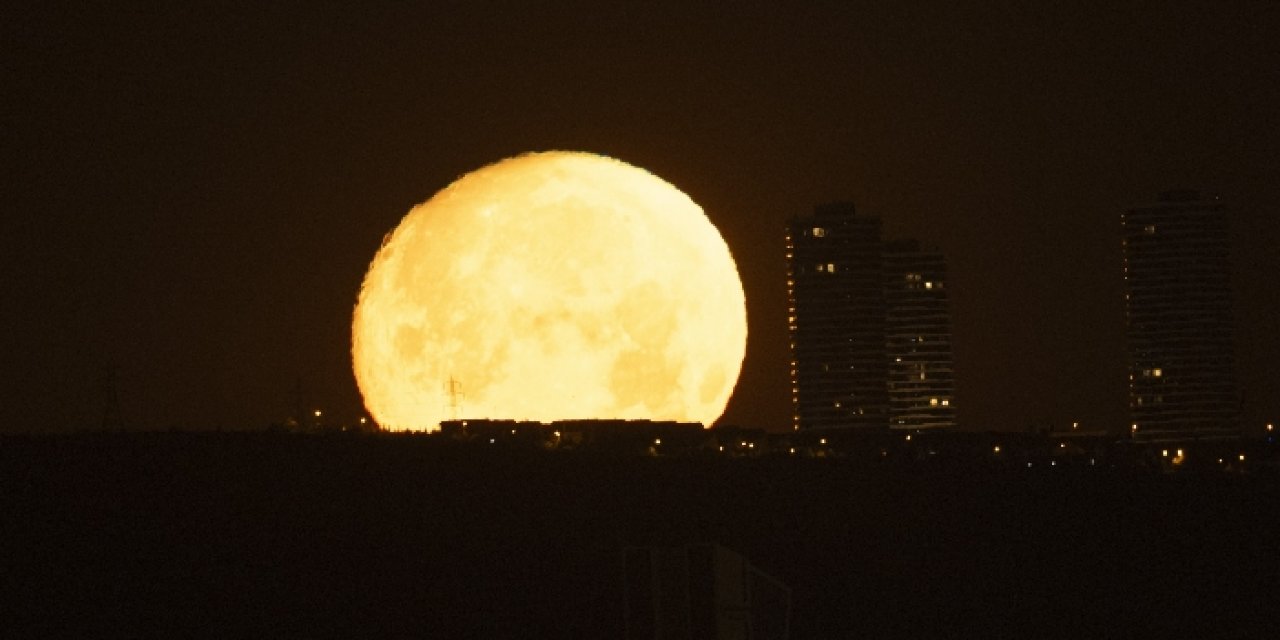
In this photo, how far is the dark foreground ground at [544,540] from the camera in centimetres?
4581

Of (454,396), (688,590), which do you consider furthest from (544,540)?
(688,590)

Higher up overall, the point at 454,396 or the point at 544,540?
the point at 454,396

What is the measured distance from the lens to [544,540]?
5106 cm

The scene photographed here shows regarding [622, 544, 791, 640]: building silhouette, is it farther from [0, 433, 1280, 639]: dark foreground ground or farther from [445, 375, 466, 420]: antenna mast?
[445, 375, 466, 420]: antenna mast

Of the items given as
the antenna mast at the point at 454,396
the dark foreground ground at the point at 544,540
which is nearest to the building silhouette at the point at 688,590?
the dark foreground ground at the point at 544,540

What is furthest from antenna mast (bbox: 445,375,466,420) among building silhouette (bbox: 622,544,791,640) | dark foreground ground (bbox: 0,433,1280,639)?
building silhouette (bbox: 622,544,791,640)

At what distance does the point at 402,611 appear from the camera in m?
46.3

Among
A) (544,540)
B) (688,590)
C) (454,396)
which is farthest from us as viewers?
(454,396)

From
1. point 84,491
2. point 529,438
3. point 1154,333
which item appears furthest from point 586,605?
point 1154,333

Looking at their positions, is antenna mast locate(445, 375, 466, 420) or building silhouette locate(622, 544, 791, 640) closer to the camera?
building silhouette locate(622, 544, 791, 640)

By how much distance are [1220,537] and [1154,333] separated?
136337mm

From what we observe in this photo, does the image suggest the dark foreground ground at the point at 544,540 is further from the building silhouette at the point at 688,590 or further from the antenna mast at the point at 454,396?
the building silhouette at the point at 688,590

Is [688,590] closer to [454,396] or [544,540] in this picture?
[544,540]

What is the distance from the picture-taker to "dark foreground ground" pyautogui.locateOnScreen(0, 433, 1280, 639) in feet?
150
